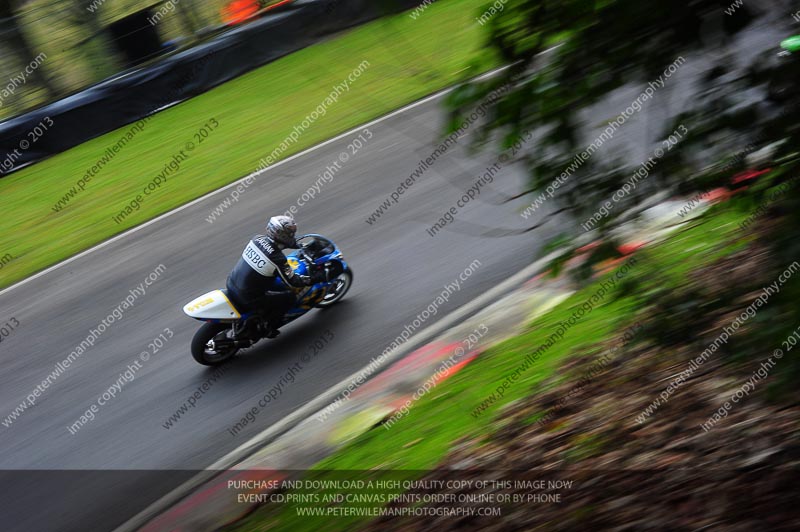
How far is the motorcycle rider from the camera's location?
9.65 metres

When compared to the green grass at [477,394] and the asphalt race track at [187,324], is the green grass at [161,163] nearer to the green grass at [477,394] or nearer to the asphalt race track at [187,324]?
the asphalt race track at [187,324]

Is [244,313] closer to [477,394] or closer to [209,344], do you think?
[209,344]

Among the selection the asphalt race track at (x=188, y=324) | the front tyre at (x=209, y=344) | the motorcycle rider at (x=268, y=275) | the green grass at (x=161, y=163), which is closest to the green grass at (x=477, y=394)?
the asphalt race track at (x=188, y=324)

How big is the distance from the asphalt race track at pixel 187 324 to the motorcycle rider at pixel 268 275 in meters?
0.64

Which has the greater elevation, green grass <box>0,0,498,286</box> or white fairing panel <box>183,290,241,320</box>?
green grass <box>0,0,498,286</box>

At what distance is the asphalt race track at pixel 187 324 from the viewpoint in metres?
8.32

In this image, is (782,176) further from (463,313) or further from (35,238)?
(35,238)

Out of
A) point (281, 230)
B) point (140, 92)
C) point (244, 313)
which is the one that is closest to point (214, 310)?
point (244, 313)

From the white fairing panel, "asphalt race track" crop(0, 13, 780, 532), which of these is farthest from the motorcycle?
"asphalt race track" crop(0, 13, 780, 532)

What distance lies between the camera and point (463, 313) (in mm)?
9398

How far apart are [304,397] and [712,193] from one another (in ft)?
19.0

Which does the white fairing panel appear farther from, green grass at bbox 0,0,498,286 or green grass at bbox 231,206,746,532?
green grass at bbox 0,0,498,286

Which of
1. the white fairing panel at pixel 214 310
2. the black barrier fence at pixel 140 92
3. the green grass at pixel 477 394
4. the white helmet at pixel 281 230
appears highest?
the black barrier fence at pixel 140 92

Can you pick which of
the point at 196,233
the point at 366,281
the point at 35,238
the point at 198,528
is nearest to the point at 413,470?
the point at 198,528
